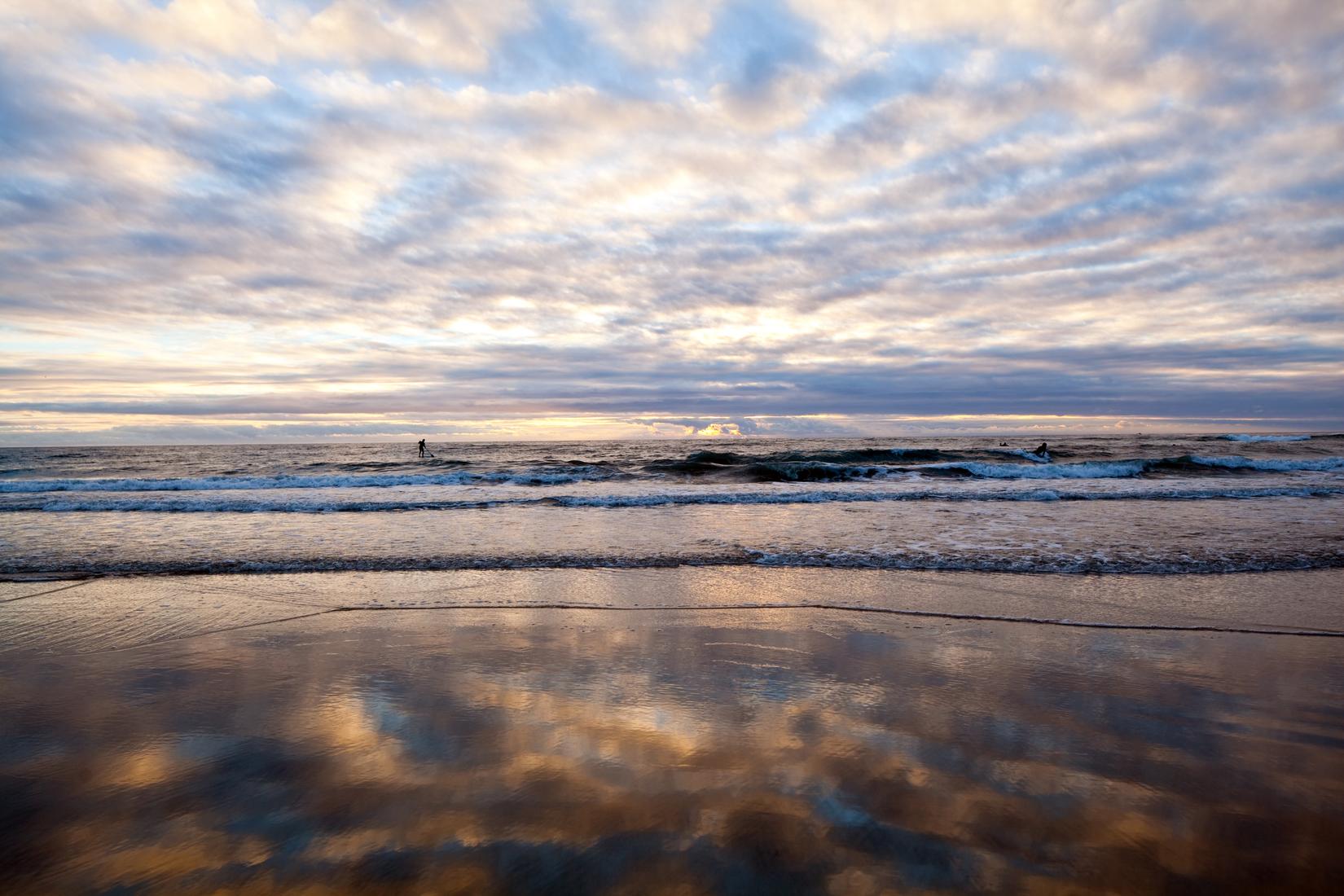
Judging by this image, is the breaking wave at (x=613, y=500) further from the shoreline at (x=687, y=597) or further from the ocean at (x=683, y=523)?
the shoreline at (x=687, y=597)

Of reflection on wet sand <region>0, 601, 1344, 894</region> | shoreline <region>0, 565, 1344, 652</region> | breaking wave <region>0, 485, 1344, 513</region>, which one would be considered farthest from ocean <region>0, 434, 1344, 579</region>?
reflection on wet sand <region>0, 601, 1344, 894</region>

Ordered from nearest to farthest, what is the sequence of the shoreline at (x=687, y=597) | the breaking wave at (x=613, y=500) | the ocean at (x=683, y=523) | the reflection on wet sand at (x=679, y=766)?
the reflection on wet sand at (x=679, y=766)
the shoreline at (x=687, y=597)
the ocean at (x=683, y=523)
the breaking wave at (x=613, y=500)

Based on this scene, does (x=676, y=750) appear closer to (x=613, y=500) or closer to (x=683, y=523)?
(x=683, y=523)

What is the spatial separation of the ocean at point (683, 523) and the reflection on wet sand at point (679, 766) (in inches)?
146

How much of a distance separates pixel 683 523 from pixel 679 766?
30.8 feet

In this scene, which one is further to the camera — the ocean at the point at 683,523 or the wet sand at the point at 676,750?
the ocean at the point at 683,523

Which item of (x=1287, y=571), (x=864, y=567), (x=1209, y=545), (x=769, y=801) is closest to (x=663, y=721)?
(x=769, y=801)

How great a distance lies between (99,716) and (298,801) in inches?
74.9

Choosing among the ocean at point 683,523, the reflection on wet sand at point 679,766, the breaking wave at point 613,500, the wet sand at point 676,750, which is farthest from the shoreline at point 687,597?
the breaking wave at point 613,500

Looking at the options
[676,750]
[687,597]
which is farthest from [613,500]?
[676,750]

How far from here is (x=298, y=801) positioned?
9.38 ft

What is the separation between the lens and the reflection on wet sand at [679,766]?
2.40 meters

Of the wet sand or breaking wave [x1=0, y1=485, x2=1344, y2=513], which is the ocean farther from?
the wet sand

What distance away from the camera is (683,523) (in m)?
12.5
